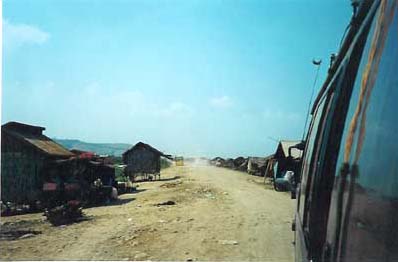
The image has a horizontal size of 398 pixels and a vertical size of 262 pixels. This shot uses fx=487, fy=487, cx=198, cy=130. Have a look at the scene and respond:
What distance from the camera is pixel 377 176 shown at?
1.16 meters

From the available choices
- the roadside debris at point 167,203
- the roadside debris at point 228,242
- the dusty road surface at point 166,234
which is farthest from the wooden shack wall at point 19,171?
the roadside debris at point 228,242

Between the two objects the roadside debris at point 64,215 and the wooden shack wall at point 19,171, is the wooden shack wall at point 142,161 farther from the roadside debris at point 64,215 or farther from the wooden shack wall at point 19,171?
the roadside debris at point 64,215

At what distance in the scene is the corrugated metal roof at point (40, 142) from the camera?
18.3 m

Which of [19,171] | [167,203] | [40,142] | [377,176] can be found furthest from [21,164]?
[377,176]

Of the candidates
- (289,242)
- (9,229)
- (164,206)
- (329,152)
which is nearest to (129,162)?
(164,206)

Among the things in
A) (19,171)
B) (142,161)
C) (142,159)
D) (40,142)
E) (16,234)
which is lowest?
(16,234)

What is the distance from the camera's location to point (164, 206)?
16250 mm

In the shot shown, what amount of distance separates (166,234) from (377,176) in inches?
391

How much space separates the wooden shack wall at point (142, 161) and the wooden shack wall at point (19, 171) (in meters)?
18.2

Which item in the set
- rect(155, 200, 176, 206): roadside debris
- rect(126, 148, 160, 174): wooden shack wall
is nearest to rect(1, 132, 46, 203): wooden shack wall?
rect(155, 200, 176, 206): roadside debris

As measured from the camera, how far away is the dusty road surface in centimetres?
871

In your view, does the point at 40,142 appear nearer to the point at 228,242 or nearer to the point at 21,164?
the point at 21,164

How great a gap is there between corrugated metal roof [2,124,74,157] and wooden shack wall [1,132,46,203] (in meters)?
0.21

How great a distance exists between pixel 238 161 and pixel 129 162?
2601cm
